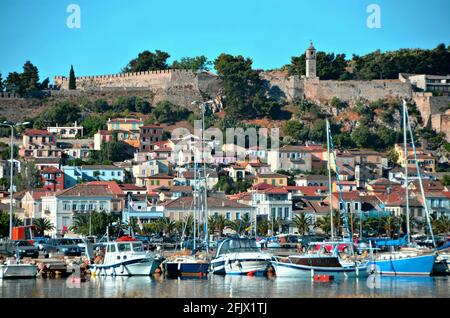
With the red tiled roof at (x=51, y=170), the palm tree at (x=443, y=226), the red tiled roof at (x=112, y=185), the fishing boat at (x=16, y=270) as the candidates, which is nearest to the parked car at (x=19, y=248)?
the fishing boat at (x=16, y=270)

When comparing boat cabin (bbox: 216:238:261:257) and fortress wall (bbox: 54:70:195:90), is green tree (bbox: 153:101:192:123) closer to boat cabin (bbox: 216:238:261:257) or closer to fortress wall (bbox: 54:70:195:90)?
fortress wall (bbox: 54:70:195:90)

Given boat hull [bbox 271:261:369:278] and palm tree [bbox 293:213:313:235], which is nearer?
boat hull [bbox 271:261:369:278]

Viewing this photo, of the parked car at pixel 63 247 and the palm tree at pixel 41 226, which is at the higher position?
the palm tree at pixel 41 226

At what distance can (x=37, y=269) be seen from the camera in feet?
92.2

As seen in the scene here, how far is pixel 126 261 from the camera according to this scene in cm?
2822

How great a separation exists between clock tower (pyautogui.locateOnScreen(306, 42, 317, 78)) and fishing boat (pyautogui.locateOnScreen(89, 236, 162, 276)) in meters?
53.6

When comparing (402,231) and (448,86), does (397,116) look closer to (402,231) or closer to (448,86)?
(448,86)

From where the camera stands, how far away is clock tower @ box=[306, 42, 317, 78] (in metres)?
81.5

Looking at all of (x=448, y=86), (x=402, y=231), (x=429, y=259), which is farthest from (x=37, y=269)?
(x=448, y=86)

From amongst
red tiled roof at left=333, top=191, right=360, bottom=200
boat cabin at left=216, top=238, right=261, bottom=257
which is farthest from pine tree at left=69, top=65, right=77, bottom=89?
boat cabin at left=216, top=238, right=261, bottom=257

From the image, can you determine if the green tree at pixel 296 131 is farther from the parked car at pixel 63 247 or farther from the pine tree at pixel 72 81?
the parked car at pixel 63 247

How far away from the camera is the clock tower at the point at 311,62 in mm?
81500

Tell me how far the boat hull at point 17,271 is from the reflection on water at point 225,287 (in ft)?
0.93
